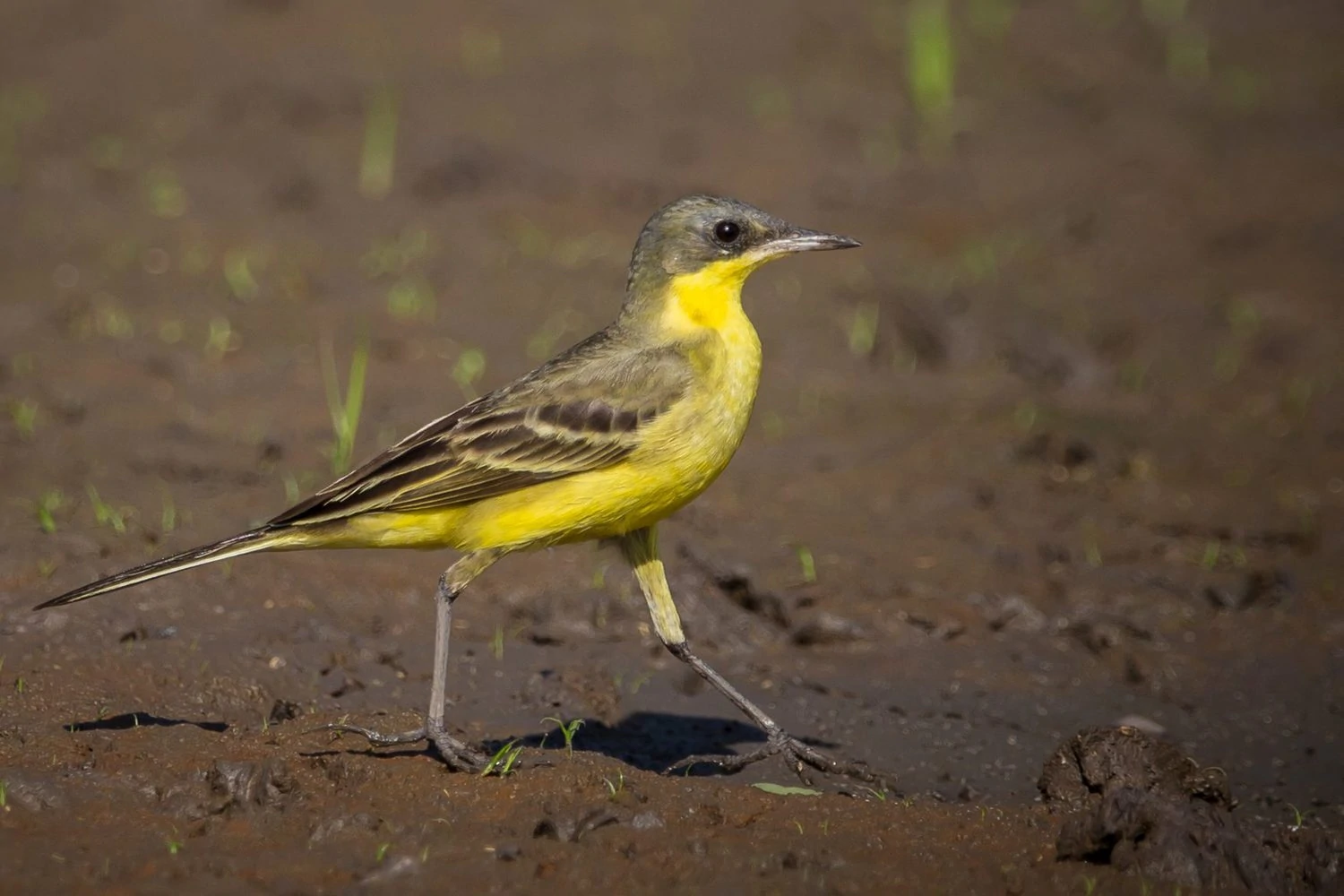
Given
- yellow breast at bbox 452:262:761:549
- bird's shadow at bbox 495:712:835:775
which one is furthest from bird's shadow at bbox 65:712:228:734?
yellow breast at bbox 452:262:761:549

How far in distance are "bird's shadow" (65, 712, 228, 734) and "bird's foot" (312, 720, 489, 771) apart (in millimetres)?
523

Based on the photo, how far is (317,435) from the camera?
1070 cm

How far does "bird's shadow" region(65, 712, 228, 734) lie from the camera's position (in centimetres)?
696

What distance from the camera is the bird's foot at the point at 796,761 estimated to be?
7332mm

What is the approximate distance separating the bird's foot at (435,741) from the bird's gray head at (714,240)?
2.05 m

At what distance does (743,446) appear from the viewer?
11.2m

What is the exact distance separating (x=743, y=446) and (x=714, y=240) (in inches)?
142

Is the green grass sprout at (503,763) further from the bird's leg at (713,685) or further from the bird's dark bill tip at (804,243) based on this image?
the bird's dark bill tip at (804,243)

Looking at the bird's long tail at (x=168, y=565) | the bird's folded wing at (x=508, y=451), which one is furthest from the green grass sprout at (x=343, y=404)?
the bird's long tail at (x=168, y=565)

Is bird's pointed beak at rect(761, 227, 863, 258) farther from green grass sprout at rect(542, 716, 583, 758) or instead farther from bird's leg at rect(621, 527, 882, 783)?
green grass sprout at rect(542, 716, 583, 758)

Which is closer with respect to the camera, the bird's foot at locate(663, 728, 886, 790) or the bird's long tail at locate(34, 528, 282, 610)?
the bird's long tail at locate(34, 528, 282, 610)

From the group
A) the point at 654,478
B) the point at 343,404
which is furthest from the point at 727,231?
the point at 343,404

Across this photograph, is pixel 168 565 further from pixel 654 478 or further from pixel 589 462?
pixel 654 478

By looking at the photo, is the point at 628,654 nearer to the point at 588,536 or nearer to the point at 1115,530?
the point at 588,536
